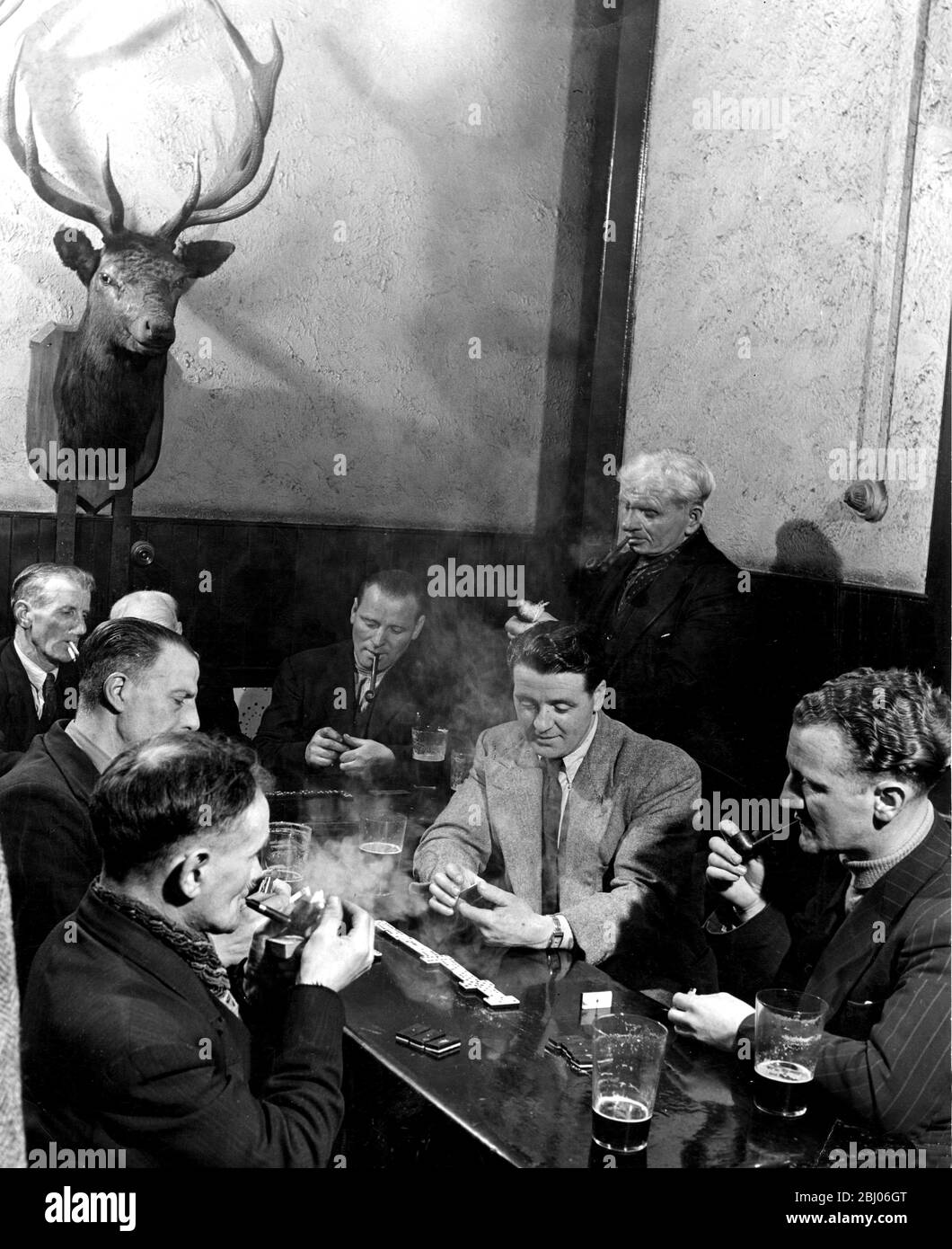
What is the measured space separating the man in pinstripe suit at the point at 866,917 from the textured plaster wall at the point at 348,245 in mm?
2485

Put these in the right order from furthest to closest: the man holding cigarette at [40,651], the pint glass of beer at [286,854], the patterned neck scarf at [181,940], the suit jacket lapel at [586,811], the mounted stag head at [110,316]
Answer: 1. the mounted stag head at [110,316]
2. the man holding cigarette at [40,651]
3. the suit jacket lapel at [586,811]
4. the pint glass of beer at [286,854]
5. the patterned neck scarf at [181,940]

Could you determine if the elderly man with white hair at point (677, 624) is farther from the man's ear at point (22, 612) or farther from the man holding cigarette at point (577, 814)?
the man's ear at point (22, 612)

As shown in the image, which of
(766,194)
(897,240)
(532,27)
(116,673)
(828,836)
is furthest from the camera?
(532,27)

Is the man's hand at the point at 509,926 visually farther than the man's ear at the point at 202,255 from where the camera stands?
No

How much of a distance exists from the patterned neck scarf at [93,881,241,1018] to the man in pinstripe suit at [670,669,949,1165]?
76cm

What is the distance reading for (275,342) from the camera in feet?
14.2

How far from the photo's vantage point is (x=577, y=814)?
283 cm

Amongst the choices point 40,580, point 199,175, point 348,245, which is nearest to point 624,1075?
point 40,580

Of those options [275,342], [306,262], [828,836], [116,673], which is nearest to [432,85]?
[306,262]

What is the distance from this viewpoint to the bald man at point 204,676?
351cm

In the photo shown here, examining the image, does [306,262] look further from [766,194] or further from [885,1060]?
[885,1060]

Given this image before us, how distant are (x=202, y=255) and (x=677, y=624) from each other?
2.07m

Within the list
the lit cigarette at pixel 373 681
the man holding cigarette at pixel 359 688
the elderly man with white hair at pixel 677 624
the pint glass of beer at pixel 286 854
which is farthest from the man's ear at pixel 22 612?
the elderly man with white hair at pixel 677 624

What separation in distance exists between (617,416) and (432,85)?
1.57 metres
